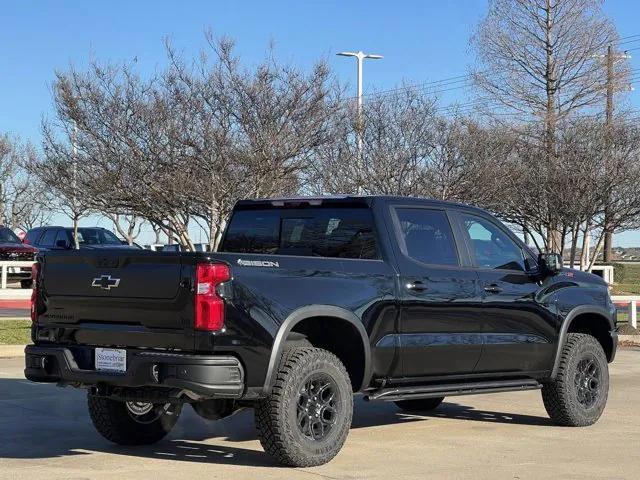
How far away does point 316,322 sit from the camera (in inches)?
326

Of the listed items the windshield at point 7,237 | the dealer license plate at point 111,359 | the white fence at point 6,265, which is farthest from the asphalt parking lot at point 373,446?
the windshield at point 7,237

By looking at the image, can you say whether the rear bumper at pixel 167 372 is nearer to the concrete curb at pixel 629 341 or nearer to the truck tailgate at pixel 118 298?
the truck tailgate at pixel 118 298

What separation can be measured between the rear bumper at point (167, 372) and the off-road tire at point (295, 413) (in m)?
0.37

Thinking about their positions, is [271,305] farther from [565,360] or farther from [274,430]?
[565,360]

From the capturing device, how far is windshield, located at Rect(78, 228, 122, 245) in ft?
109

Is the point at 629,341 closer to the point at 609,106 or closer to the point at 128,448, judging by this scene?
the point at 128,448

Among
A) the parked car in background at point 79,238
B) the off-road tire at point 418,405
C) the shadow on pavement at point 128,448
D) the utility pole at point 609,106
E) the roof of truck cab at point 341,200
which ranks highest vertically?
the utility pole at point 609,106

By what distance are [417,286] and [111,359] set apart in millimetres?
2444

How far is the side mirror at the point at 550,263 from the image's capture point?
32.0 ft

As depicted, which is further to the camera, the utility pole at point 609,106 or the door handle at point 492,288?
the utility pole at point 609,106

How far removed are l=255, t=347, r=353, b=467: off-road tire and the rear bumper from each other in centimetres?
37

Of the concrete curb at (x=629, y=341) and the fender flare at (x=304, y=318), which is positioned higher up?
the fender flare at (x=304, y=318)

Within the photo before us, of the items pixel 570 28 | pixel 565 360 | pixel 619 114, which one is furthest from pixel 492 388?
pixel 570 28

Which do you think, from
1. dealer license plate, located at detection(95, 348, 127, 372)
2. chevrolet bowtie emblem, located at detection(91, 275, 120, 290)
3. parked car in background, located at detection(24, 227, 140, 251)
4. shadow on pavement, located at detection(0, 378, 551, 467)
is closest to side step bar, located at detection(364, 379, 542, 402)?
shadow on pavement, located at detection(0, 378, 551, 467)
